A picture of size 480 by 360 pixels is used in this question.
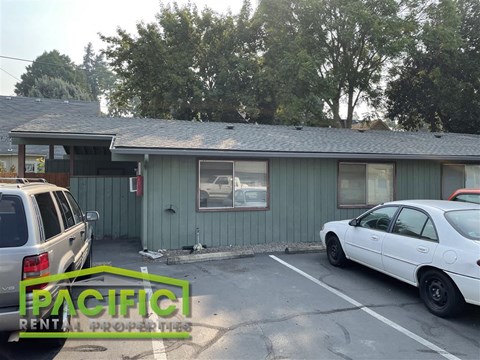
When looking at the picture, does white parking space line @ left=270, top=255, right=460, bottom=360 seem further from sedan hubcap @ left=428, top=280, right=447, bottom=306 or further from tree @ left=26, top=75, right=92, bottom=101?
tree @ left=26, top=75, right=92, bottom=101

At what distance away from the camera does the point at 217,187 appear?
8445 millimetres

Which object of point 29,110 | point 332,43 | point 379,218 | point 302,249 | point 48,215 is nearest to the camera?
point 48,215

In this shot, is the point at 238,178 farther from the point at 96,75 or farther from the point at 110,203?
the point at 96,75

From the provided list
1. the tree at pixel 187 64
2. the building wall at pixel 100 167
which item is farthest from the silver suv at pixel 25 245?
the tree at pixel 187 64

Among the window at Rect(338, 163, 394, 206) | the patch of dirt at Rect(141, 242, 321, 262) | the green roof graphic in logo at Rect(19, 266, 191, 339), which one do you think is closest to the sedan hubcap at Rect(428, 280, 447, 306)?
the green roof graphic in logo at Rect(19, 266, 191, 339)

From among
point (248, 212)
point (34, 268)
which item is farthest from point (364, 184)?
point (34, 268)

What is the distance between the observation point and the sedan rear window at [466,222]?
4.36 m

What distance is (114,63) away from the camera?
72.0ft

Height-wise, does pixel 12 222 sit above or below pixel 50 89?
below

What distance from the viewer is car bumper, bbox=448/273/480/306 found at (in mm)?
3949

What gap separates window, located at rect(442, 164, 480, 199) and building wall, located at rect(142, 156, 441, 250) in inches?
13.6

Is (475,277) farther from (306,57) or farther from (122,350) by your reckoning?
(306,57)

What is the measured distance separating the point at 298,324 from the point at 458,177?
9.08 metres

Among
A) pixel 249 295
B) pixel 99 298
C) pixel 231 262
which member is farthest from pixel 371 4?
pixel 99 298
